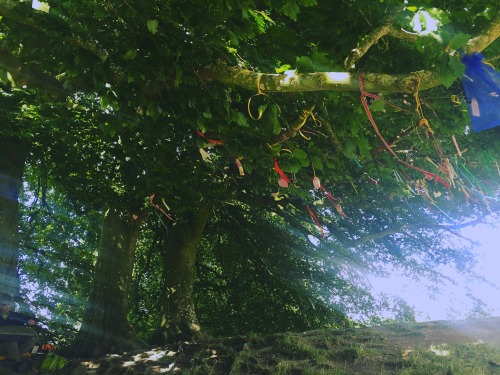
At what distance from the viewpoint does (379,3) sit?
4047 millimetres

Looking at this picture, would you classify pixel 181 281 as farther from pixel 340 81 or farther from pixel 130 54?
pixel 340 81

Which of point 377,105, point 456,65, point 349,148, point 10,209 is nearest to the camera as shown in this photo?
point 456,65

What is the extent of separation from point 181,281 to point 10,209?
364 centimetres

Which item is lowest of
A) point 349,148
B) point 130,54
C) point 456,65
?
point 456,65

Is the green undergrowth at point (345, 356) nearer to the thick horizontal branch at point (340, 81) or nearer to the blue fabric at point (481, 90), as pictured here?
the blue fabric at point (481, 90)

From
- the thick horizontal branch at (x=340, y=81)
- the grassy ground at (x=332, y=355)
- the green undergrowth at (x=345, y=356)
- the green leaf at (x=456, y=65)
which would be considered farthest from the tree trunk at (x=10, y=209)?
the green leaf at (x=456, y=65)

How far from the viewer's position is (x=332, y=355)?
630cm

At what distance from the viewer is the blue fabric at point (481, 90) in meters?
3.71

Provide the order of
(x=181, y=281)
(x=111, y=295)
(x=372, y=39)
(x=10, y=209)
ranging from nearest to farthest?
(x=372, y=39)
(x=10, y=209)
(x=111, y=295)
(x=181, y=281)

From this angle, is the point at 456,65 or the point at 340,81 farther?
the point at 340,81

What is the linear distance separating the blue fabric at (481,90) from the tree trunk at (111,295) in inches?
263

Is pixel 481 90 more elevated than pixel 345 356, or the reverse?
pixel 481 90

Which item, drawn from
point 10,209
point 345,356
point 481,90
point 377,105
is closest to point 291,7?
point 377,105

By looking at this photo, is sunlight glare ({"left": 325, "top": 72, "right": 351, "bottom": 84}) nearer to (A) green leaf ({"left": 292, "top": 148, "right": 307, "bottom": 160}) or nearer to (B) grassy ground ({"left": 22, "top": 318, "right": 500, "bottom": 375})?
(A) green leaf ({"left": 292, "top": 148, "right": 307, "bottom": 160})
